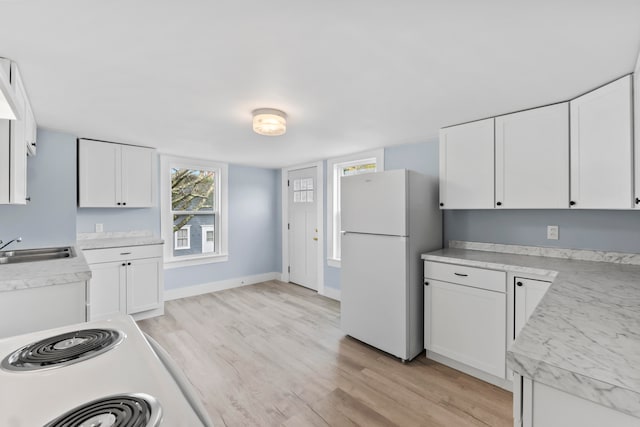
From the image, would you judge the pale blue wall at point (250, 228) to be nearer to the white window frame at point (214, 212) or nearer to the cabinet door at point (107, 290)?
the white window frame at point (214, 212)

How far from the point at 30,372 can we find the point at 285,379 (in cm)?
193

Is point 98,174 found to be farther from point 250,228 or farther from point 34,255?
point 250,228

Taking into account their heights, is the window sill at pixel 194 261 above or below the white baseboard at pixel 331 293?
above

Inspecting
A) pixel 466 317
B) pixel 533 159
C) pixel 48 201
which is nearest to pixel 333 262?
pixel 466 317

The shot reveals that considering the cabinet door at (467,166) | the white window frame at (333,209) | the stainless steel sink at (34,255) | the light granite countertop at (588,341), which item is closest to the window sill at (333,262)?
the white window frame at (333,209)

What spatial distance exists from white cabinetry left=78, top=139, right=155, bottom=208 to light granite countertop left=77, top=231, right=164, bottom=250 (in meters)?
0.42

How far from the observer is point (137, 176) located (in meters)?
3.61

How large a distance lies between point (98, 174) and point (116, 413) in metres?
3.69

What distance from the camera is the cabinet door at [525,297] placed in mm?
1986

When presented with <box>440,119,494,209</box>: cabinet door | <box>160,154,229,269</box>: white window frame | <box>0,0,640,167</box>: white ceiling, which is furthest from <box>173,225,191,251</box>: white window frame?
<box>440,119,494,209</box>: cabinet door

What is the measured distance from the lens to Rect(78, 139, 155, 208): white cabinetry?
10.7ft

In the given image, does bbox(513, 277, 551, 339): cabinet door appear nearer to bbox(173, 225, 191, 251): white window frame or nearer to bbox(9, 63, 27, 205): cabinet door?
bbox(9, 63, 27, 205): cabinet door

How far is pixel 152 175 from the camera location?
3.73m

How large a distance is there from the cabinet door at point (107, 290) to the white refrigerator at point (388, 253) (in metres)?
2.57
